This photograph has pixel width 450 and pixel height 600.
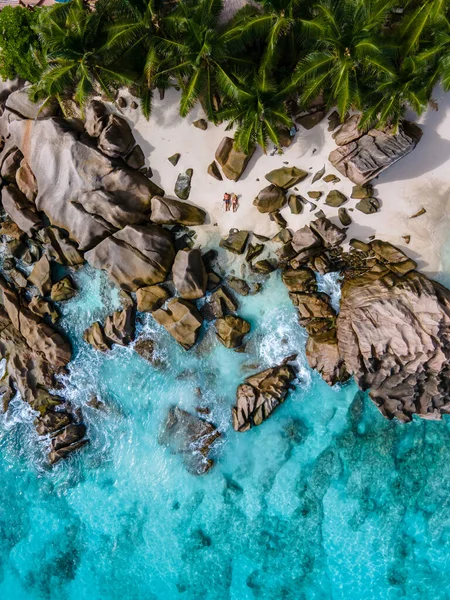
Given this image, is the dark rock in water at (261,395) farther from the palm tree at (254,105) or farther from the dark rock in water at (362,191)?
the palm tree at (254,105)

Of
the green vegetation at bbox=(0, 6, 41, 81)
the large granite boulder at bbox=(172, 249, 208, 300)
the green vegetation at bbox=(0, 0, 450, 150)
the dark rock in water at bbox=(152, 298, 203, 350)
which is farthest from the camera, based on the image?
the dark rock in water at bbox=(152, 298, 203, 350)

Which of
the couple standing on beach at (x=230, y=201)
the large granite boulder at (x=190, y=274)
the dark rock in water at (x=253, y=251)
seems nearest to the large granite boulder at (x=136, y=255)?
the large granite boulder at (x=190, y=274)

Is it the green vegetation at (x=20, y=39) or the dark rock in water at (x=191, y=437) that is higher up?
the green vegetation at (x=20, y=39)

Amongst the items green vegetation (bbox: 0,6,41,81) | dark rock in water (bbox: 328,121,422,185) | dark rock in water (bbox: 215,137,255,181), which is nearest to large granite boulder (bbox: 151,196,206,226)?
dark rock in water (bbox: 215,137,255,181)

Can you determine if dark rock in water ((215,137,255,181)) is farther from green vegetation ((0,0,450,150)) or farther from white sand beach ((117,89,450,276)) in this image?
green vegetation ((0,0,450,150))

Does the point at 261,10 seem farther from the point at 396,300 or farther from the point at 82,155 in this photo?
the point at 396,300

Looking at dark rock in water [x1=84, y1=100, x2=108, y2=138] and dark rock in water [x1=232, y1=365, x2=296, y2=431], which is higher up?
dark rock in water [x1=84, y1=100, x2=108, y2=138]

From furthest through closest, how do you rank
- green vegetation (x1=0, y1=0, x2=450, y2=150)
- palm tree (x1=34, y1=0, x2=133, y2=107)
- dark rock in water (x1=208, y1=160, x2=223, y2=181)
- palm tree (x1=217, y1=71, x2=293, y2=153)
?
dark rock in water (x1=208, y1=160, x2=223, y2=181)
palm tree (x1=34, y1=0, x2=133, y2=107)
palm tree (x1=217, y1=71, x2=293, y2=153)
green vegetation (x1=0, y1=0, x2=450, y2=150)
